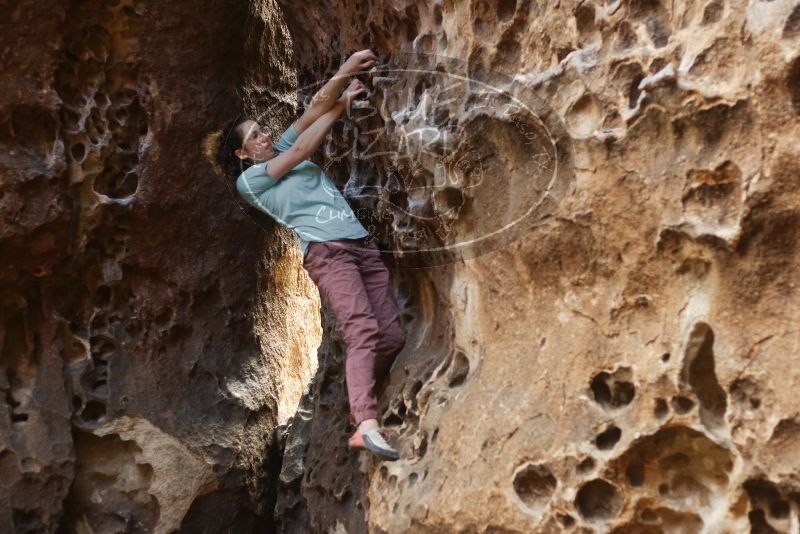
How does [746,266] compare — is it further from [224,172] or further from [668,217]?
[224,172]

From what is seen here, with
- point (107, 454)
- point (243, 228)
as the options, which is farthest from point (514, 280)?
point (107, 454)

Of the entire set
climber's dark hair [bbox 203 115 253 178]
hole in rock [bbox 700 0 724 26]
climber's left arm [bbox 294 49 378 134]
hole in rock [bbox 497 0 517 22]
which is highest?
hole in rock [bbox 497 0 517 22]

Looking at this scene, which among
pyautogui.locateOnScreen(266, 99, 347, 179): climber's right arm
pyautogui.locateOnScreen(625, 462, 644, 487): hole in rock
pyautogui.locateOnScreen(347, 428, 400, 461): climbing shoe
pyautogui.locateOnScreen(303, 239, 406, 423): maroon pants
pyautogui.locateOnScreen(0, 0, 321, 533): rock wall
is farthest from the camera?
pyautogui.locateOnScreen(0, 0, 321, 533): rock wall

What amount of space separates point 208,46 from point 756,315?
89.5 inches

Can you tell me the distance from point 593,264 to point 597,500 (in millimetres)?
613

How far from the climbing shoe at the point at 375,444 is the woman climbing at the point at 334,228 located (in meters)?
0.11

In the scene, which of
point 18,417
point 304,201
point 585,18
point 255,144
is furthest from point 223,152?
point 585,18

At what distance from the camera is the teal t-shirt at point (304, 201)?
2992mm

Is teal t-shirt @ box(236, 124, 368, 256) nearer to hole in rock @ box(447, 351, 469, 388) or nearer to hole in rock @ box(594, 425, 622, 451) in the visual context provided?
hole in rock @ box(447, 351, 469, 388)

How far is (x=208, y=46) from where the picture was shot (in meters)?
3.49

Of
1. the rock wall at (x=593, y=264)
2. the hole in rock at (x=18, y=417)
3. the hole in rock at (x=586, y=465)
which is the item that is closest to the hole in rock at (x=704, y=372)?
the rock wall at (x=593, y=264)

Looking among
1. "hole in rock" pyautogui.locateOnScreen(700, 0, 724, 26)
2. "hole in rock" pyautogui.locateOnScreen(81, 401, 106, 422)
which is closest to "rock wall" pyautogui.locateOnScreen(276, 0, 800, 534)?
"hole in rock" pyautogui.locateOnScreen(700, 0, 724, 26)

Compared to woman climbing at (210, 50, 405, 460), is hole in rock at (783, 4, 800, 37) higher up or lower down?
higher up

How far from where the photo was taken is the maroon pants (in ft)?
9.25
